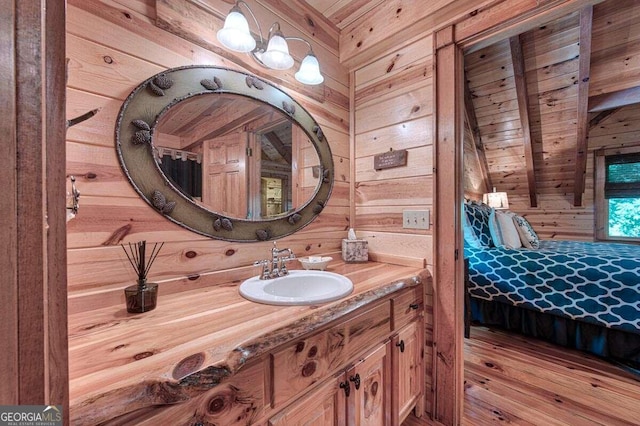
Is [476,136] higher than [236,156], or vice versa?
[476,136]

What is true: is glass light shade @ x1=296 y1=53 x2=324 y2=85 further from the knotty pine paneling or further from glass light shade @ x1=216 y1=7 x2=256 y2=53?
the knotty pine paneling

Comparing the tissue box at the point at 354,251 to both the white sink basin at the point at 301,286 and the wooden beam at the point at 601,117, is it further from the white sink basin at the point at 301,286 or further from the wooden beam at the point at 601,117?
the wooden beam at the point at 601,117

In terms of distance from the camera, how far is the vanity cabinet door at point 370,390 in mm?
975

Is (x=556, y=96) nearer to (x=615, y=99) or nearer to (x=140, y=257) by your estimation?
(x=615, y=99)

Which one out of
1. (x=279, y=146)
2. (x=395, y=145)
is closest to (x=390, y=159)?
(x=395, y=145)

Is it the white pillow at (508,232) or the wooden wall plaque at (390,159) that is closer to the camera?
the wooden wall plaque at (390,159)

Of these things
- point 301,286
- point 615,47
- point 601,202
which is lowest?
point 301,286

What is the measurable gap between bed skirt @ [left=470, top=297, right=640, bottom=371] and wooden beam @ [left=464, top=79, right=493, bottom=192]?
255 cm

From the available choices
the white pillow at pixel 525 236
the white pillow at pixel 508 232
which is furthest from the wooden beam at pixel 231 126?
the white pillow at pixel 525 236

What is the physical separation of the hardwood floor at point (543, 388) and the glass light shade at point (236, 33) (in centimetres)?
207

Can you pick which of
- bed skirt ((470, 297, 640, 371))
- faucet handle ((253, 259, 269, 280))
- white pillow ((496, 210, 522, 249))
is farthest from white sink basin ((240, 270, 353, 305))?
white pillow ((496, 210, 522, 249))

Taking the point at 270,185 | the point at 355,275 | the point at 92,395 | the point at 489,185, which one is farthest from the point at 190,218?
the point at 489,185

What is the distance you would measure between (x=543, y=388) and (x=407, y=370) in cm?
114

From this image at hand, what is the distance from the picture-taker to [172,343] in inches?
25.1
